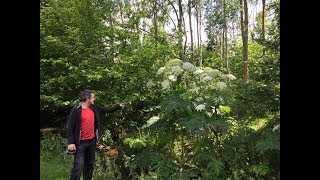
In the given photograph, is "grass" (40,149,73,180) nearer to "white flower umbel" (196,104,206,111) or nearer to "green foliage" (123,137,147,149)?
"green foliage" (123,137,147,149)

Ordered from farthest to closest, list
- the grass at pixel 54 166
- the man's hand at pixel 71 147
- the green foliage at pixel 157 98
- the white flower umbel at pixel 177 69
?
1. the grass at pixel 54 166
2. the white flower umbel at pixel 177 69
3. the green foliage at pixel 157 98
4. the man's hand at pixel 71 147

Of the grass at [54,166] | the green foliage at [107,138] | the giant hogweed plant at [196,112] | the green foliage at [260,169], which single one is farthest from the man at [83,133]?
the green foliage at [107,138]

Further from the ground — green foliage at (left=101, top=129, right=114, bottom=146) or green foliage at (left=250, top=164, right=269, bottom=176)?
green foliage at (left=101, top=129, right=114, bottom=146)

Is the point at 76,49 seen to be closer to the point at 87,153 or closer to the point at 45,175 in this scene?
the point at 45,175

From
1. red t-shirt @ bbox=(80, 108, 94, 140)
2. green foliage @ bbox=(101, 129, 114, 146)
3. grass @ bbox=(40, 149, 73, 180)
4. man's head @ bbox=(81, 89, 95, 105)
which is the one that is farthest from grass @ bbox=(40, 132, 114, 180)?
man's head @ bbox=(81, 89, 95, 105)

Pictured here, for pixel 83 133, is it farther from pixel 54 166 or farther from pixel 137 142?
pixel 54 166

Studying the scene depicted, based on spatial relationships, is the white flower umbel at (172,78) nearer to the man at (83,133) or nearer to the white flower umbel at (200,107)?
the white flower umbel at (200,107)

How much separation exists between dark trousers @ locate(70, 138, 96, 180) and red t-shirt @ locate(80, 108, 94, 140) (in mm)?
93

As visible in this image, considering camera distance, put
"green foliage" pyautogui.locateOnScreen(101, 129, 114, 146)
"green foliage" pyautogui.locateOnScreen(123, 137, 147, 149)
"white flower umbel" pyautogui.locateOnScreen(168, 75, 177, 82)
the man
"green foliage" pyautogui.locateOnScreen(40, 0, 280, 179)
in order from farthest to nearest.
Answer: "green foliage" pyautogui.locateOnScreen(101, 129, 114, 146) → "green foliage" pyautogui.locateOnScreen(123, 137, 147, 149) → "white flower umbel" pyautogui.locateOnScreen(168, 75, 177, 82) → "green foliage" pyautogui.locateOnScreen(40, 0, 280, 179) → the man

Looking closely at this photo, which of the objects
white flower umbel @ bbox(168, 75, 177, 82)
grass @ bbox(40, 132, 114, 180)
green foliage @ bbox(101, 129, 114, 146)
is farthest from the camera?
green foliage @ bbox(101, 129, 114, 146)

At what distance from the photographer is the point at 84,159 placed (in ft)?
16.8

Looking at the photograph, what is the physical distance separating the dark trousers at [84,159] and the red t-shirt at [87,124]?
93 millimetres

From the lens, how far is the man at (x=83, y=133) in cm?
484

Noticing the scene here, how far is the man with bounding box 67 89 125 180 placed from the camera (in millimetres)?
4836
